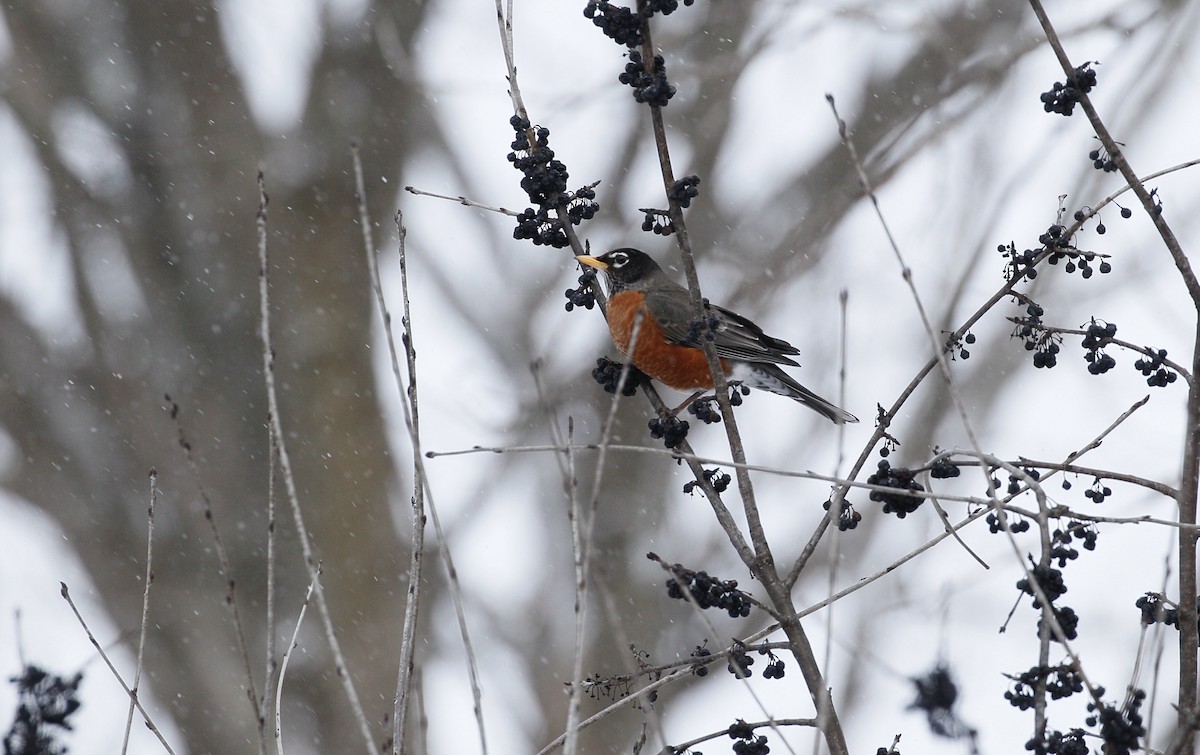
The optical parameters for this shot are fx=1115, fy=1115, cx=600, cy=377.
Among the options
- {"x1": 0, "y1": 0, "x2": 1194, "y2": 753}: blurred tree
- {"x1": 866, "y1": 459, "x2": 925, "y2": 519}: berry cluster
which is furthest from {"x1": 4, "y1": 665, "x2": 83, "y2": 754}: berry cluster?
{"x1": 0, "y1": 0, "x2": 1194, "y2": 753}: blurred tree

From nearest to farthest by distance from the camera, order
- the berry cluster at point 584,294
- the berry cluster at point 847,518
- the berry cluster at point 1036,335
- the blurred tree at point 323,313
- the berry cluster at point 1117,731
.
A: the berry cluster at point 1117,731 → the berry cluster at point 1036,335 → the berry cluster at point 847,518 → the berry cluster at point 584,294 → the blurred tree at point 323,313

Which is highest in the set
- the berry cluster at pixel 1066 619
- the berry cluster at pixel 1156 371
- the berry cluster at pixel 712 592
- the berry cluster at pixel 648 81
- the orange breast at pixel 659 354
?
the orange breast at pixel 659 354

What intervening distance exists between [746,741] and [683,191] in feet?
3.50

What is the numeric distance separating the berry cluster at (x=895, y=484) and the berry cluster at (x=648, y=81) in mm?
813

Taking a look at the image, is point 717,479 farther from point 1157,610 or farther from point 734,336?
point 734,336

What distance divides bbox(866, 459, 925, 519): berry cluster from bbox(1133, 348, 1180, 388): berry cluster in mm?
465

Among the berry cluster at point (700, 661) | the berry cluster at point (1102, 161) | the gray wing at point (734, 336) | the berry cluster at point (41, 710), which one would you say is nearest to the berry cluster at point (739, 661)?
the berry cluster at point (700, 661)

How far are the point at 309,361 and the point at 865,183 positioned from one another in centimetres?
599

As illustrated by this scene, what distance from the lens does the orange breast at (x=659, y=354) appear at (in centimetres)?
392

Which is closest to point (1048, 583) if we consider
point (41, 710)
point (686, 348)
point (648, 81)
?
point (648, 81)

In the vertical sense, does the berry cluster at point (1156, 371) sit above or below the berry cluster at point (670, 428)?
below

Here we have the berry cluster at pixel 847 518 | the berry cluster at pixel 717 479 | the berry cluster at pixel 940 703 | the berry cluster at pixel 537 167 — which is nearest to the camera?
the berry cluster at pixel 940 703

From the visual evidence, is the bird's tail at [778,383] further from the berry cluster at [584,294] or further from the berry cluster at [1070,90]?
the berry cluster at [1070,90]

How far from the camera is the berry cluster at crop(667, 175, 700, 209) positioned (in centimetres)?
221
